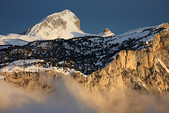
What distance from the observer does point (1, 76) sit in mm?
122125

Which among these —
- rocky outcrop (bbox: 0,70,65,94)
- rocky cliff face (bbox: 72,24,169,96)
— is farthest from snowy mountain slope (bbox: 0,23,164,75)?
rocky outcrop (bbox: 0,70,65,94)

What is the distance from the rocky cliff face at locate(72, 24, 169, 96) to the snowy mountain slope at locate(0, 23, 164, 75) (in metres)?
4.00

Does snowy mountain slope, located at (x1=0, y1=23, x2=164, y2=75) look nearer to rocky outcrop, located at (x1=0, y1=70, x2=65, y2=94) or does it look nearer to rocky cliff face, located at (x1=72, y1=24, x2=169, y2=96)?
rocky cliff face, located at (x1=72, y1=24, x2=169, y2=96)

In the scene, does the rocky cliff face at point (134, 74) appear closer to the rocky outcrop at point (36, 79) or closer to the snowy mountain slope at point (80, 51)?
the snowy mountain slope at point (80, 51)

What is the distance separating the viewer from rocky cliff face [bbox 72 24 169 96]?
409ft

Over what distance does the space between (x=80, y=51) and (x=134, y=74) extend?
1806 inches

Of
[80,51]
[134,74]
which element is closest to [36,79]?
[134,74]

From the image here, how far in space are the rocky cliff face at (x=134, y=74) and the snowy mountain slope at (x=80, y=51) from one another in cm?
400

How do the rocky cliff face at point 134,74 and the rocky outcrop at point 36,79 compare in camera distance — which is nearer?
the rocky outcrop at point 36,79

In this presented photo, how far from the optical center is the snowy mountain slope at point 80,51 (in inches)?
5431

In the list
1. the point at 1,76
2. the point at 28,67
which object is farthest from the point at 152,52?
the point at 1,76

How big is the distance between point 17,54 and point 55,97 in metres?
54.2

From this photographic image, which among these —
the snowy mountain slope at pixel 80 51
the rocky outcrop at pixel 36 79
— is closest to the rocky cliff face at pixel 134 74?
the snowy mountain slope at pixel 80 51

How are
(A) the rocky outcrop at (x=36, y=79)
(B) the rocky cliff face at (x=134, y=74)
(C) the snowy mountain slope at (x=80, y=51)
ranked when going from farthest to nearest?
(C) the snowy mountain slope at (x=80, y=51), (B) the rocky cliff face at (x=134, y=74), (A) the rocky outcrop at (x=36, y=79)
